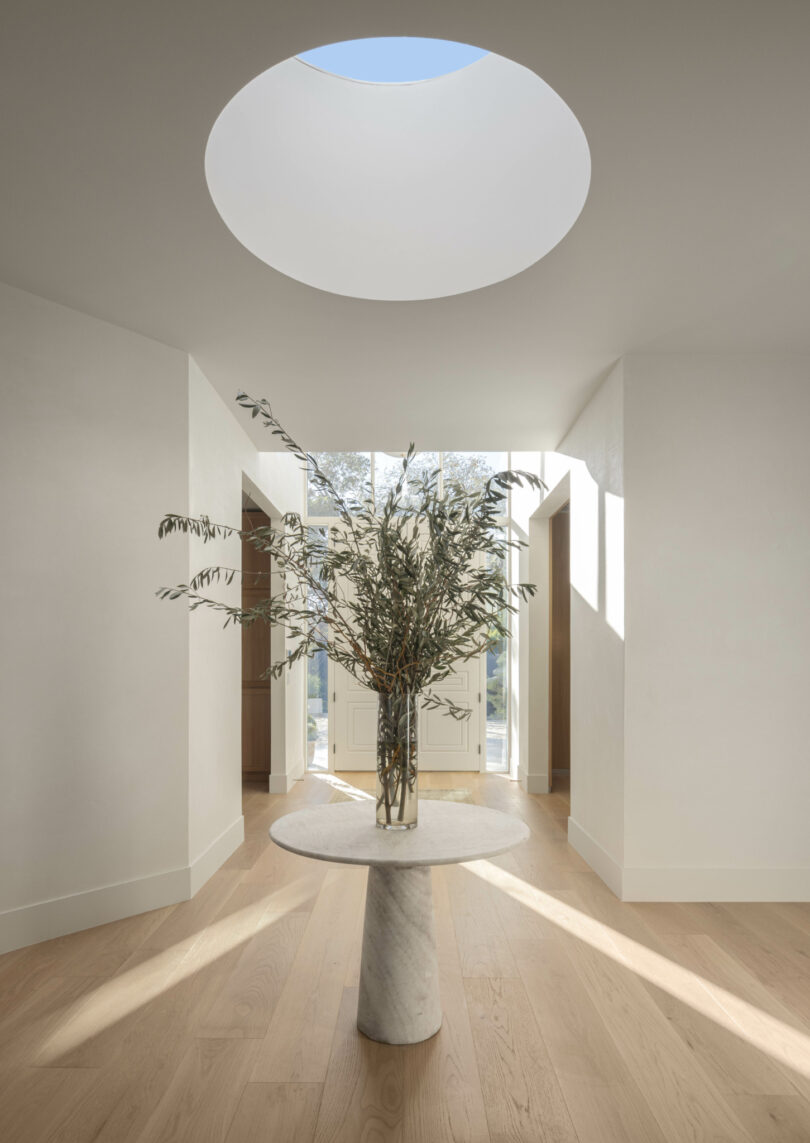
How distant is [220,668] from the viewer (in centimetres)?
439

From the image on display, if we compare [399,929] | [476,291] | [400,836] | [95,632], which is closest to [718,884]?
[399,929]

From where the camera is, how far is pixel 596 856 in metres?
4.19

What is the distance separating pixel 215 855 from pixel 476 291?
3.11 meters

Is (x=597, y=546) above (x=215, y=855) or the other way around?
above

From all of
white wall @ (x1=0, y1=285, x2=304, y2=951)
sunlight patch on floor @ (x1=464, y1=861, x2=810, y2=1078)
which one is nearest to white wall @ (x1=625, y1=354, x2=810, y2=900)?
sunlight patch on floor @ (x1=464, y1=861, x2=810, y2=1078)

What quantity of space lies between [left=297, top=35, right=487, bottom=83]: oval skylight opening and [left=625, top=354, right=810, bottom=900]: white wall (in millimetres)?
1626

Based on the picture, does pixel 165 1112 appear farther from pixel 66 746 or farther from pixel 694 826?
pixel 694 826

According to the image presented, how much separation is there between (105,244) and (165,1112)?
8.89 feet

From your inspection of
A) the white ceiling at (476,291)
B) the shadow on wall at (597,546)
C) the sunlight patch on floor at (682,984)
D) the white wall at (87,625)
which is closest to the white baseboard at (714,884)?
the sunlight patch on floor at (682,984)

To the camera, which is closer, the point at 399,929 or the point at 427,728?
the point at 399,929

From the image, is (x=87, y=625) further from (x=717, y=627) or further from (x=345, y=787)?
(x=345, y=787)

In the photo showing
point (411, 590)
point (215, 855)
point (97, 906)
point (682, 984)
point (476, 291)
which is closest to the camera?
point (411, 590)

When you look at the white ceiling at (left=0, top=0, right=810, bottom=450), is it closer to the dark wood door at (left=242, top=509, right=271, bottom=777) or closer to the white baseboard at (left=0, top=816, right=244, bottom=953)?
the white baseboard at (left=0, top=816, right=244, bottom=953)

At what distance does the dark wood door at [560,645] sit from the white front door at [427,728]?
754mm
